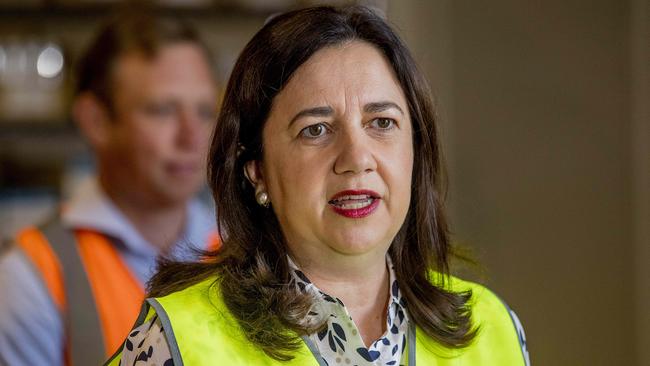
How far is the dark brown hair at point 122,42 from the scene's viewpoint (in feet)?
9.40

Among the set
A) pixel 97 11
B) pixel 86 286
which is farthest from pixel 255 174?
pixel 97 11

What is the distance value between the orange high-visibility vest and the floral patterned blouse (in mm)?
1027

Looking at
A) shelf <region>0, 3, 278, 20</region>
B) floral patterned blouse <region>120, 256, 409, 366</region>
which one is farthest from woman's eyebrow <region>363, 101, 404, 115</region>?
shelf <region>0, 3, 278, 20</region>

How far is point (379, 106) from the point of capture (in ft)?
4.88

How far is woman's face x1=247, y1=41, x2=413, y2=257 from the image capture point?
1453 mm

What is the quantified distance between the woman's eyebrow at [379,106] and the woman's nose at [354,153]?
0.03 metres

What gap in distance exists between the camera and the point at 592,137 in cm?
245

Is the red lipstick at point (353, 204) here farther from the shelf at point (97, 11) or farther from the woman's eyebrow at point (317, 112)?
the shelf at point (97, 11)

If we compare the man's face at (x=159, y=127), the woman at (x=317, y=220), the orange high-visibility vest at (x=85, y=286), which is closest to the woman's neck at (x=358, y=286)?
the woman at (x=317, y=220)

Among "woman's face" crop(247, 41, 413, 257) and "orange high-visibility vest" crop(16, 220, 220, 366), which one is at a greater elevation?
"woman's face" crop(247, 41, 413, 257)

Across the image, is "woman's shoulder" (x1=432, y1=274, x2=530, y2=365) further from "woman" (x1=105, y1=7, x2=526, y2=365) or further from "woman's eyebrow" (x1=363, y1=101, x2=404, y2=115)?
"woman's eyebrow" (x1=363, y1=101, x2=404, y2=115)

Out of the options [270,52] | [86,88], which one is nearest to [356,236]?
[270,52]

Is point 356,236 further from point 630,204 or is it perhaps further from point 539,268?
point 539,268

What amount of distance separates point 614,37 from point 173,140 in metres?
1.09
